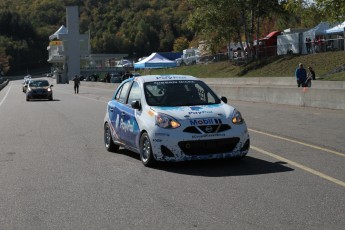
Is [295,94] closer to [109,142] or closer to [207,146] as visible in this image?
[109,142]

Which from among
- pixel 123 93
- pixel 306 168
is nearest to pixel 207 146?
pixel 306 168

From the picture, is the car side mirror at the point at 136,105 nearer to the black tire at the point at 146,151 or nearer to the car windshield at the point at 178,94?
the car windshield at the point at 178,94

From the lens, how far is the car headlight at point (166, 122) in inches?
352

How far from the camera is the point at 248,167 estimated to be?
9164 millimetres

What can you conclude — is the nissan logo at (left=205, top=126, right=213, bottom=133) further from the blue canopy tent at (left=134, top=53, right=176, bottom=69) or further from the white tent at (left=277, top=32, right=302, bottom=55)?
the white tent at (left=277, top=32, right=302, bottom=55)

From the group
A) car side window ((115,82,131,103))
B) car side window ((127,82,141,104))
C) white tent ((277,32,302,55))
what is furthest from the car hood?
white tent ((277,32,302,55))

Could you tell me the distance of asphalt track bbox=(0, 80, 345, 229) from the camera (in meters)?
6.07

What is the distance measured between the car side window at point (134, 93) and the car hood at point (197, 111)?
783 millimetres

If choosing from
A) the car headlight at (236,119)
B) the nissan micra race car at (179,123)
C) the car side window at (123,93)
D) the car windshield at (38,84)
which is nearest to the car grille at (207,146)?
the nissan micra race car at (179,123)

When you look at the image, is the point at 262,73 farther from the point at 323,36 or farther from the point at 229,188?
the point at 229,188

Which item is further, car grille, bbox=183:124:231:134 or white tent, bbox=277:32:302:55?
white tent, bbox=277:32:302:55

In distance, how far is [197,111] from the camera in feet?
30.1

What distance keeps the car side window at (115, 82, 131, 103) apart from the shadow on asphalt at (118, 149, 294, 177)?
1.39m

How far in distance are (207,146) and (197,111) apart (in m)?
0.59
